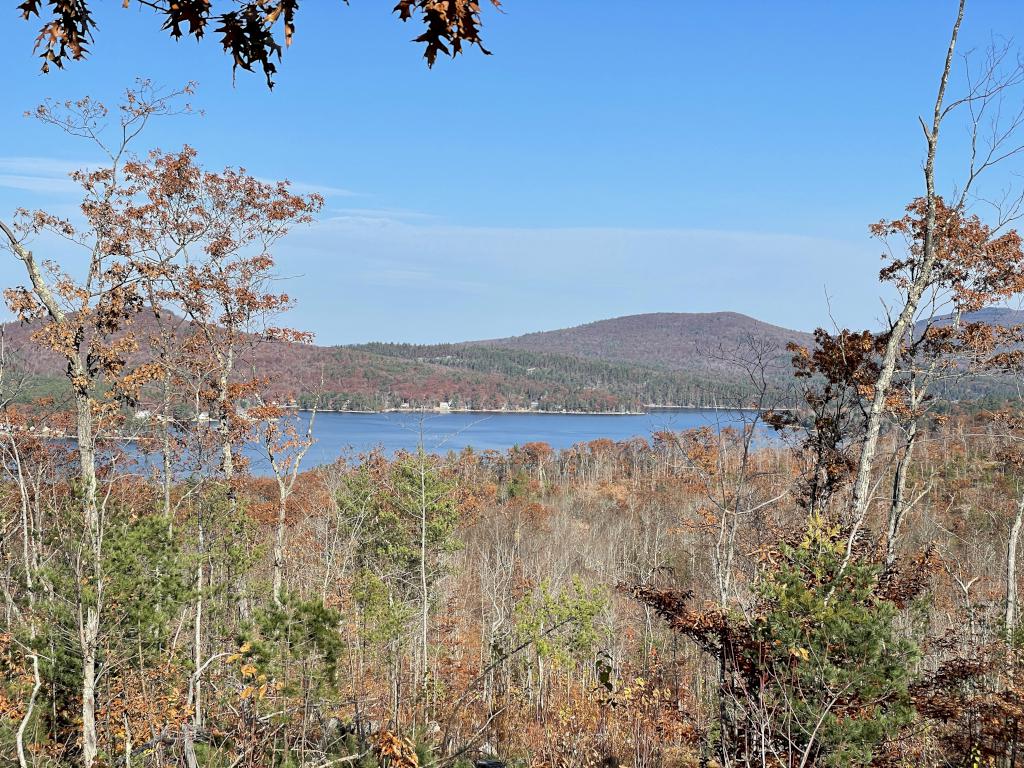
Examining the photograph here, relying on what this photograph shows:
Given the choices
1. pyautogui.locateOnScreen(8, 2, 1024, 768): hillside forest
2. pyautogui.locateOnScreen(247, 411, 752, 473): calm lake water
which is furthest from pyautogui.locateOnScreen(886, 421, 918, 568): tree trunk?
pyautogui.locateOnScreen(247, 411, 752, 473): calm lake water

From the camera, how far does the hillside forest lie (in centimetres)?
700

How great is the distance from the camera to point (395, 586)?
24.2m

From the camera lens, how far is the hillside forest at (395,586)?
6996mm

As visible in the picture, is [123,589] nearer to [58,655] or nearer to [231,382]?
[58,655]

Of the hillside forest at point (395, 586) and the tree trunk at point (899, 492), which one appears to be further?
the tree trunk at point (899, 492)

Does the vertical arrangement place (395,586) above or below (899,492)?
below

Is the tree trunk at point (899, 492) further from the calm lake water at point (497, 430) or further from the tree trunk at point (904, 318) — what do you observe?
the calm lake water at point (497, 430)

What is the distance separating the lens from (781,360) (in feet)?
46.7

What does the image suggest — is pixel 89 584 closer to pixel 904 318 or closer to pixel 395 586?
pixel 904 318

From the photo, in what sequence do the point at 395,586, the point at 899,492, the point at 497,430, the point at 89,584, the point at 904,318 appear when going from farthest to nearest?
the point at 497,430
the point at 395,586
the point at 899,492
the point at 904,318
the point at 89,584

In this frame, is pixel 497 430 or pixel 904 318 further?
pixel 497 430

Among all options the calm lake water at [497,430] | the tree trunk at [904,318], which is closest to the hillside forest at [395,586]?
the tree trunk at [904,318]

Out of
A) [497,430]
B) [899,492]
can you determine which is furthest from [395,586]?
[497,430]

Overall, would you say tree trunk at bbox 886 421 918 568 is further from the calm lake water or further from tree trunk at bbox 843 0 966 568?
the calm lake water
